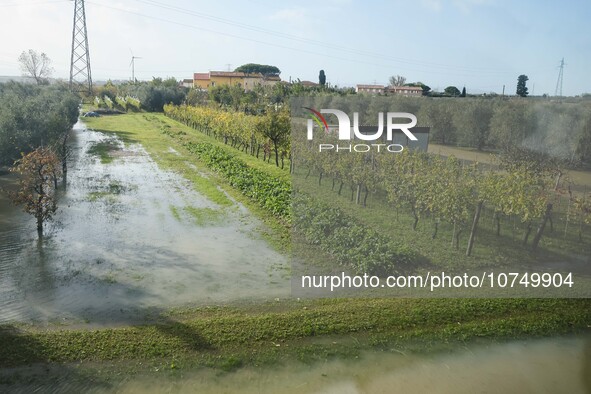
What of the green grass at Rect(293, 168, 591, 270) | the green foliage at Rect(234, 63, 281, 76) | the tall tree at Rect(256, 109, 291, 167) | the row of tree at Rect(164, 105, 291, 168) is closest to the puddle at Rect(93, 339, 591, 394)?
the green grass at Rect(293, 168, 591, 270)

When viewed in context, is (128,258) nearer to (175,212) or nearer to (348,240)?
(175,212)

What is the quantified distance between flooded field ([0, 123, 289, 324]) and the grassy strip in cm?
75

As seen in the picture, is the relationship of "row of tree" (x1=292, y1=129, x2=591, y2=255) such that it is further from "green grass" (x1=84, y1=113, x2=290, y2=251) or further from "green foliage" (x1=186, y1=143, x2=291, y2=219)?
"green foliage" (x1=186, y1=143, x2=291, y2=219)

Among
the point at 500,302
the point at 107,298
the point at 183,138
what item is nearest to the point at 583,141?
the point at 500,302

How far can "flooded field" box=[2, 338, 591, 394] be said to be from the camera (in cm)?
723

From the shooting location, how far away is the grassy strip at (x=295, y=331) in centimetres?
789

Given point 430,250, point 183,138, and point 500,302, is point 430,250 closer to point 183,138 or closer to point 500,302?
point 500,302

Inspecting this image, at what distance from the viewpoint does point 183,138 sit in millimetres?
35906

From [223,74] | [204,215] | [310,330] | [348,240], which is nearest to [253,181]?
[204,215]

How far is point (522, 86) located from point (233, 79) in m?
81.9

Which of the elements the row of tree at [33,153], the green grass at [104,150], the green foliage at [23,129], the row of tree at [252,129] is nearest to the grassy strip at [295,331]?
the row of tree at [33,153]

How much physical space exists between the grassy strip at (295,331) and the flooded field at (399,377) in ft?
1.13

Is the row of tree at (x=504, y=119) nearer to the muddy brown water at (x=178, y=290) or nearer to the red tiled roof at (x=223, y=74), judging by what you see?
the muddy brown water at (x=178, y=290)

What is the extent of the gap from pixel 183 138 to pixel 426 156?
28.3 meters
